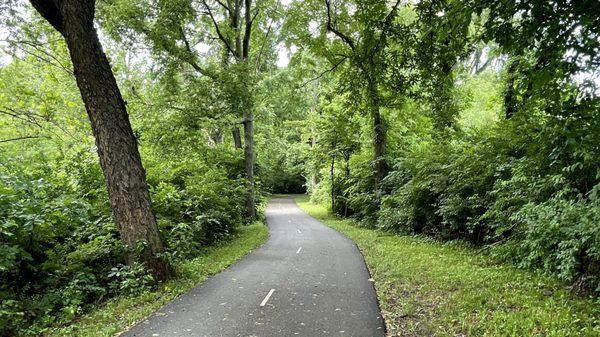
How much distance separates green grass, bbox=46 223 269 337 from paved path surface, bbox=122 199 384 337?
9.0 inches

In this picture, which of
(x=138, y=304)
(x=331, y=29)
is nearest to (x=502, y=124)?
(x=331, y=29)

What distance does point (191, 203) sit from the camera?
491 inches

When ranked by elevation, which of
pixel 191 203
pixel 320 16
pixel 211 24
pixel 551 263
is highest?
pixel 211 24

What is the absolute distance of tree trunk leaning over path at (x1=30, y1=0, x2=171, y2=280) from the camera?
7.30 meters

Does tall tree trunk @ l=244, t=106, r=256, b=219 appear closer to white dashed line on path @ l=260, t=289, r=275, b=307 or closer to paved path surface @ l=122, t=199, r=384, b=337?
paved path surface @ l=122, t=199, r=384, b=337

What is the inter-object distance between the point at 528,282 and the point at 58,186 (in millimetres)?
10331

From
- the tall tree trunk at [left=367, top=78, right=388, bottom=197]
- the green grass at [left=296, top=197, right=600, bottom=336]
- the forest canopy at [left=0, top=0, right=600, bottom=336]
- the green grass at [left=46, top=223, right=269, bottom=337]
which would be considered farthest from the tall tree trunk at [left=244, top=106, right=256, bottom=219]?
the green grass at [left=296, top=197, right=600, bottom=336]

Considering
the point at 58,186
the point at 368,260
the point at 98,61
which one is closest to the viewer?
the point at 98,61

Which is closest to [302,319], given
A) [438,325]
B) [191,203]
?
[438,325]

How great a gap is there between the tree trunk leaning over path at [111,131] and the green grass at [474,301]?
5117 mm

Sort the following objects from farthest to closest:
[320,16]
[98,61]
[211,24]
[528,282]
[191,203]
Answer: [211,24] < [320,16] < [191,203] < [98,61] < [528,282]

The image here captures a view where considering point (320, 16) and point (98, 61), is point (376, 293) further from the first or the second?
point (320, 16)

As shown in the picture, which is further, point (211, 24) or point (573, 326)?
point (211, 24)

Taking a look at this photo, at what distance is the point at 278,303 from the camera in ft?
22.9
